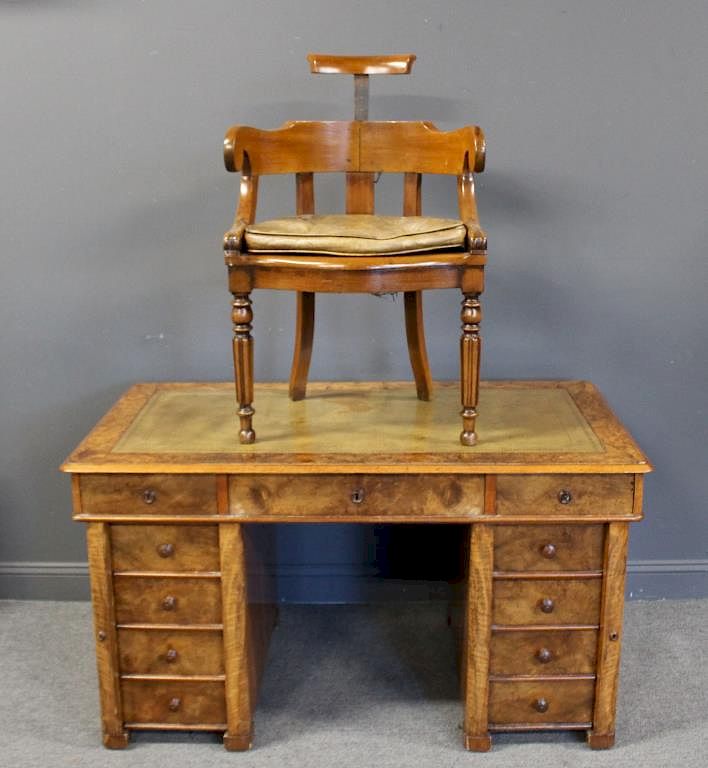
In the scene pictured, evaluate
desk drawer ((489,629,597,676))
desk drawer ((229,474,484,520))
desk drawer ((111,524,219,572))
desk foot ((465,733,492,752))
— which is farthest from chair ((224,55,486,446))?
desk foot ((465,733,492,752))

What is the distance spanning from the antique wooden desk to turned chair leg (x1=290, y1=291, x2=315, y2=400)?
6.8 inches

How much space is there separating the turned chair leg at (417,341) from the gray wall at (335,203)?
8.6 inches

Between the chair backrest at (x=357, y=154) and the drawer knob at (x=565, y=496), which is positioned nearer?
the drawer knob at (x=565, y=496)

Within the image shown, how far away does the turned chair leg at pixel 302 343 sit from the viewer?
258 cm

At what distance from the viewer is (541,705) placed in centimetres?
231

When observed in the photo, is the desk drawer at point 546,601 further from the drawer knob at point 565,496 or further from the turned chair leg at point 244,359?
the turned chair leg at point 244,359

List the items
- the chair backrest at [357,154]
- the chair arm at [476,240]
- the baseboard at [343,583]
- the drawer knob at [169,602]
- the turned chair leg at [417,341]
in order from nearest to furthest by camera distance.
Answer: the chair arm at [476,240]
the drawer knob at [169,602]
the chair backrest at [357,154]
the turned chair leg at [417,341]
the baseboard at [343,583]

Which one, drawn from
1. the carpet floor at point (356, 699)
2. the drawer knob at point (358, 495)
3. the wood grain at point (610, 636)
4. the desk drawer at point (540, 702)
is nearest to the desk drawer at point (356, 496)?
the drawer knob at point (358, 495)

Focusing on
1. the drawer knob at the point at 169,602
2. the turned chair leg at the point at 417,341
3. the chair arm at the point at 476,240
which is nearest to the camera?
the chair arm at the point at 476,240

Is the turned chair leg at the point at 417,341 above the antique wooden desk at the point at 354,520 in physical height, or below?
above

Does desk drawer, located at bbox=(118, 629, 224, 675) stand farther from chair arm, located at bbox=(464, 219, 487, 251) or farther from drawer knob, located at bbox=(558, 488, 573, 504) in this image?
chair arm, located at bbox=(464, 219, 487, 251)

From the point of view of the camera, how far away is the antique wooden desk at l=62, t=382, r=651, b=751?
2182mm

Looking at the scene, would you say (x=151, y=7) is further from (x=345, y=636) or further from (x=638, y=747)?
(x=638, y=747)

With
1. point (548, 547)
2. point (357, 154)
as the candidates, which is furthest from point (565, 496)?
point (357, 154)
